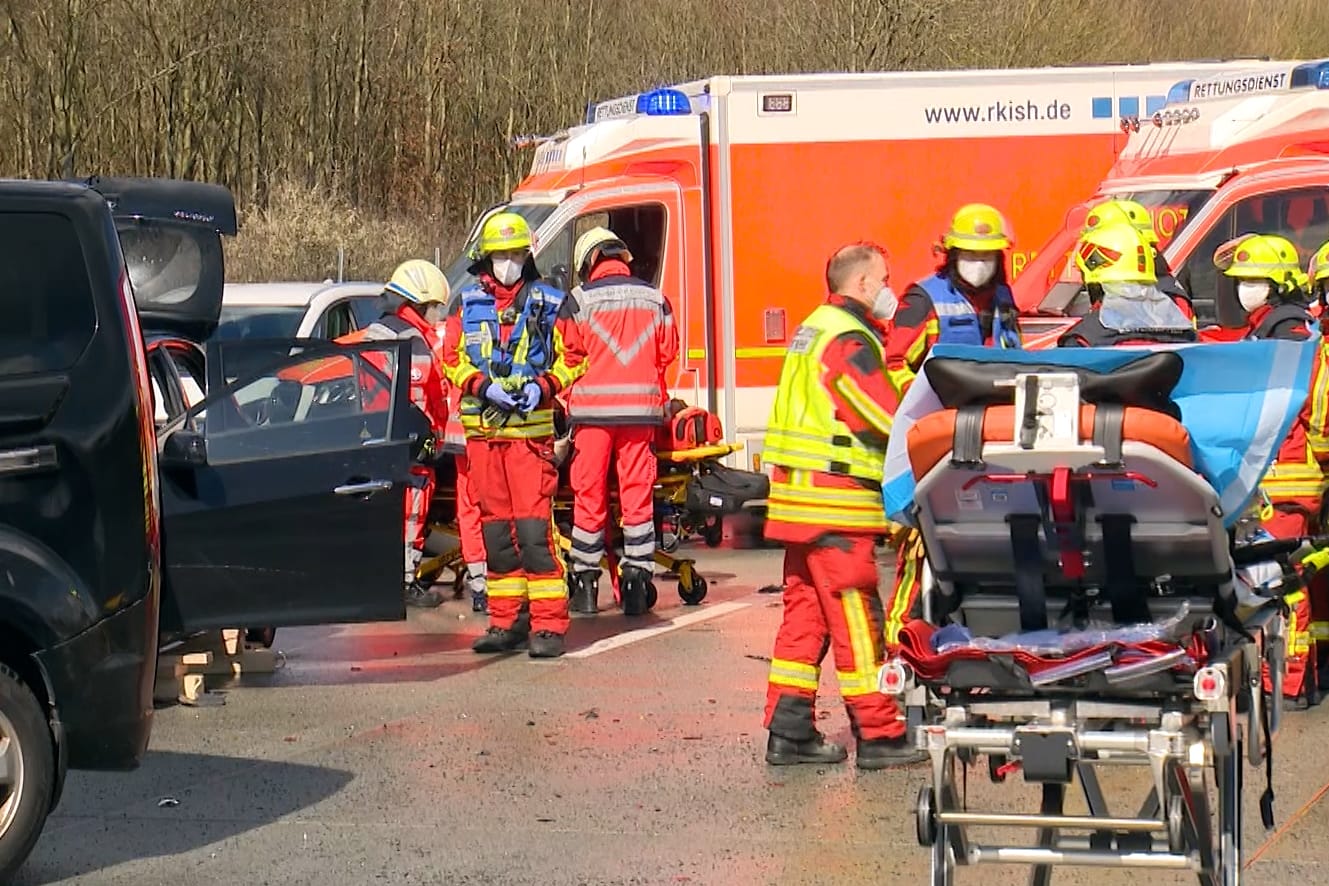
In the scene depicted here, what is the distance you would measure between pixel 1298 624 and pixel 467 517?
15.4 ft

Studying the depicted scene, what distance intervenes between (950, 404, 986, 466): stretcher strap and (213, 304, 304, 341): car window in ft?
37.4

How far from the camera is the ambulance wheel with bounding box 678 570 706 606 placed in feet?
40.8

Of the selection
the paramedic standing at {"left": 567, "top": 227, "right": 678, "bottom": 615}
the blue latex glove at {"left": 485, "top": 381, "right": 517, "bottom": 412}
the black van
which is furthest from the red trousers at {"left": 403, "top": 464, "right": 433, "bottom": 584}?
the black van

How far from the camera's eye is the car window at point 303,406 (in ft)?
28.6

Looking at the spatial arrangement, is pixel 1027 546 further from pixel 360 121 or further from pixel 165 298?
pixel 360 121

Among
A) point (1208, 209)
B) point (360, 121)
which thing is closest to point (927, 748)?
point (1208, 209)

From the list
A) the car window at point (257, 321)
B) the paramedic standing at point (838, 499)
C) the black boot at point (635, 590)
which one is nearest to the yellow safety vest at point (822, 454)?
the paramedic standing at point (838, 499)

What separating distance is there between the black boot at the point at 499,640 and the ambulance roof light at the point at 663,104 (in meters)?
5.37

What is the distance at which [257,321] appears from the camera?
16.1 meters

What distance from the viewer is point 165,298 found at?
32.9 ft

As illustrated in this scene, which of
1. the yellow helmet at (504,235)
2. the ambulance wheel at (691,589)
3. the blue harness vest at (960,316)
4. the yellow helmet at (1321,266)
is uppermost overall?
the yellow helmet at (504,235)

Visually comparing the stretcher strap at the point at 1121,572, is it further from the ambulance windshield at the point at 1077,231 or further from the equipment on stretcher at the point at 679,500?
the ambulance windshield at the point at 1077,231

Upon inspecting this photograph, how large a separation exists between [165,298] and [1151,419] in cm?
607

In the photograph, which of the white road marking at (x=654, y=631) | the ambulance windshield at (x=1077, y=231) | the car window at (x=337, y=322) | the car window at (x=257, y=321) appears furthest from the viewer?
the car window at (x=257, y=321)
